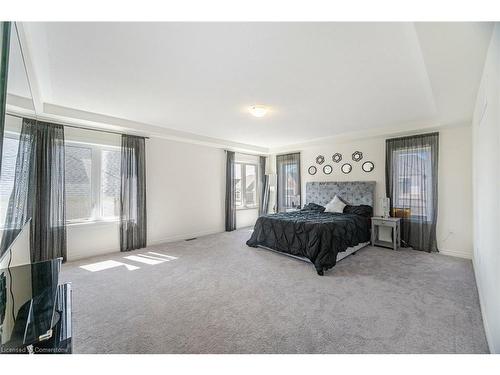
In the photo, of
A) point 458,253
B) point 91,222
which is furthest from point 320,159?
point 91,222

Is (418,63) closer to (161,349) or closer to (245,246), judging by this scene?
(161,349)

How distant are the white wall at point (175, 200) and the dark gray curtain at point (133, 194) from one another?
0.17 meters

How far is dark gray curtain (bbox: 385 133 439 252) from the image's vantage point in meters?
3.99

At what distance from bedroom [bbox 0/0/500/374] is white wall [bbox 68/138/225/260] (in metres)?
0.04

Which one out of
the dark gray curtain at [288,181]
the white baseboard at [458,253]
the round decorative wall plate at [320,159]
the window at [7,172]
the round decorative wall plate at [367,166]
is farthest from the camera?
the dark gray curtain at [288,181]

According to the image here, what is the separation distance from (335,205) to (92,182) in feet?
16.1

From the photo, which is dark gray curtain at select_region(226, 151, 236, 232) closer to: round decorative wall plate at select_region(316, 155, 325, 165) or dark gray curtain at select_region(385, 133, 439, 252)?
round decorative wall plate at select_region(316, 155, 325, 165)

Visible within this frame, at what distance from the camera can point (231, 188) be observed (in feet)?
19.8

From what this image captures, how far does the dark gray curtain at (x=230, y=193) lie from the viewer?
596 cm

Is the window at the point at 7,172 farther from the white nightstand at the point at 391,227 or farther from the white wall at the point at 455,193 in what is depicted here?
the white wall at the point at 455,193

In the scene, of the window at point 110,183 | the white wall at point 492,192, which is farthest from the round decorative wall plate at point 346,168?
the window at point 110,183

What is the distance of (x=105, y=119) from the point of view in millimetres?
3641
